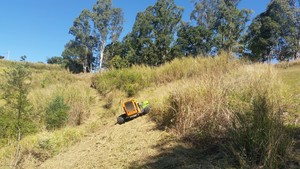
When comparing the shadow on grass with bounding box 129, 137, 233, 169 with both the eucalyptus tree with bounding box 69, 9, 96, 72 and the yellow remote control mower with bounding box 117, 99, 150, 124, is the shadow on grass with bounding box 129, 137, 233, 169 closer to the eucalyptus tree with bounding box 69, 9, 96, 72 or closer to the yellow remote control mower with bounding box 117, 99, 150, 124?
the yellow remote control mower with bounding box 117, 99, 150, 124

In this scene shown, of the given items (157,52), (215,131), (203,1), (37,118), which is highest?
(203,1)

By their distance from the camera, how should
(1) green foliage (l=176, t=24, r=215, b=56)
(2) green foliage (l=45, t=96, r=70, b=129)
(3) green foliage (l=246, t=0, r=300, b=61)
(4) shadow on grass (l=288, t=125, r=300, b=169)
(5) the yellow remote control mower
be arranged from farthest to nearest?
(1) green foliage (l=176, t=24, r=215, b=56)
(3) green foliage (l=246, t=0, r=300, b=61)
(2) green foliage (l=45, t=96, r=70, b=129)
(5) the yellow remote control mower
(4) shadow on grass (l=288, t=125, r=300, b=169)

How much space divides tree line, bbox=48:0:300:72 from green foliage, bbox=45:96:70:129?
2038 centimetres

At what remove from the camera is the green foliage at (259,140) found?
2385 millimetres

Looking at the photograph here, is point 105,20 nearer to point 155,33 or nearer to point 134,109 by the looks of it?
point 155,33

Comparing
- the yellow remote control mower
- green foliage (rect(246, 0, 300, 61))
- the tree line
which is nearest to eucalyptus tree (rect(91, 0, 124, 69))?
the tree line

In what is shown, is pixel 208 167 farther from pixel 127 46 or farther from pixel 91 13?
pixel 91 13

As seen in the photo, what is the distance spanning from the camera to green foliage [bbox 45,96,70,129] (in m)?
7.13

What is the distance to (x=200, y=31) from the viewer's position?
30.8 metres

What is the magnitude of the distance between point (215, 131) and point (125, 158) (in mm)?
1333

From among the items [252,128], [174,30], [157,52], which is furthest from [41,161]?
[174,30]

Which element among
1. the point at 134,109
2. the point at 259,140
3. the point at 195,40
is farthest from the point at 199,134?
the point at 195,40

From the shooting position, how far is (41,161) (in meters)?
5.13

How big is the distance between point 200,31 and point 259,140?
29.5 metres
